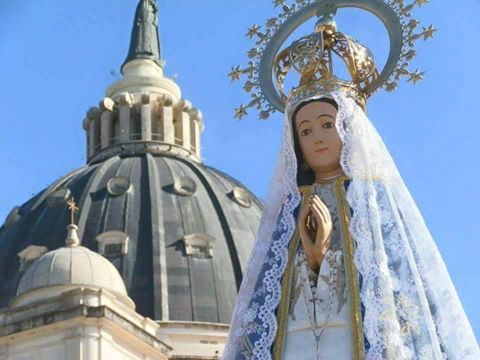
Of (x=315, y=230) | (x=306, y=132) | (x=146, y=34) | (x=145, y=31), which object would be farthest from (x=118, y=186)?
(x=315, y=230)

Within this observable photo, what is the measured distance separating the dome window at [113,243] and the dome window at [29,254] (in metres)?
2.13

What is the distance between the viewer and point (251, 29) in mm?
13258

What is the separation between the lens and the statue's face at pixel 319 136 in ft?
41.5

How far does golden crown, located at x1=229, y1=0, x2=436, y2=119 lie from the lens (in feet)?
42.3

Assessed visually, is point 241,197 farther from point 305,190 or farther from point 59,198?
point 305,190

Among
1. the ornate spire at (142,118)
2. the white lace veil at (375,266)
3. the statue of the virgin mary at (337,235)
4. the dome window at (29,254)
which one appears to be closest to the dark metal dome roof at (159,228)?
the dome window at (29,254)

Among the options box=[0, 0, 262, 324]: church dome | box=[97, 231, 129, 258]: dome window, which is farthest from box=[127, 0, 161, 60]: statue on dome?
box=[97, 231, 129, 258]: dome window

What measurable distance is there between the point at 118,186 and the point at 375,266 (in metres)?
56.8

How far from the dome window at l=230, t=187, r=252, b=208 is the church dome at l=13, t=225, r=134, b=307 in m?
20.1

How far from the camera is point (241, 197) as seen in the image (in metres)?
69.2

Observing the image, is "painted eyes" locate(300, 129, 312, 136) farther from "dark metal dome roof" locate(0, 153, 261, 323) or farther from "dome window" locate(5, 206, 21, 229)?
"dome window" locate(5, 206, 21, 229)

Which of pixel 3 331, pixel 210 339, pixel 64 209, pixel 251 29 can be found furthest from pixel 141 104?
pixel 251 29

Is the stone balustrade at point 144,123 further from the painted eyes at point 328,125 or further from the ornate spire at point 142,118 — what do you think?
the painted eyes at point 328,125

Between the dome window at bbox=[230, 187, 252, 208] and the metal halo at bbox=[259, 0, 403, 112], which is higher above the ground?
the dome window at bbox=[230, 187, 252, 208]
